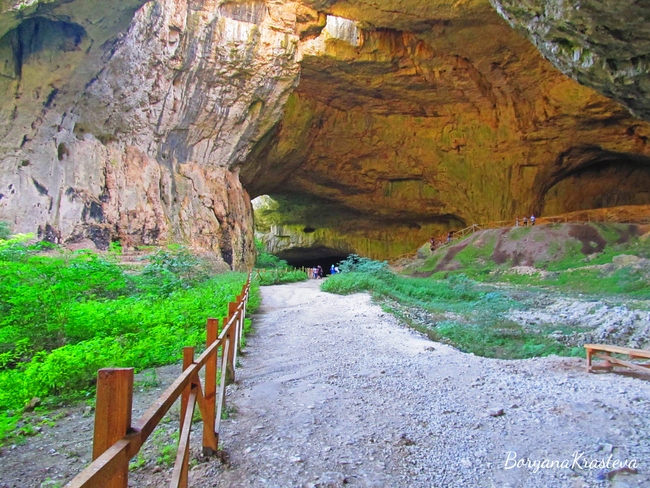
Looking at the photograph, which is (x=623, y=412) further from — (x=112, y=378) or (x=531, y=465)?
(x=112, y=378)

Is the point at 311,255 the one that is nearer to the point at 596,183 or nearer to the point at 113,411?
the point at 596,183

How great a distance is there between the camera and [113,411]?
1339 millimetres

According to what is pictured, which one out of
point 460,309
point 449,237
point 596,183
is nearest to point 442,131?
point 449,237

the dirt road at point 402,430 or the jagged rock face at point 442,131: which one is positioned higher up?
the jagged rock face at point 442,131

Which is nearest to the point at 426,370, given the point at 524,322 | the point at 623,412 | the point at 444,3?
the point at 623,412

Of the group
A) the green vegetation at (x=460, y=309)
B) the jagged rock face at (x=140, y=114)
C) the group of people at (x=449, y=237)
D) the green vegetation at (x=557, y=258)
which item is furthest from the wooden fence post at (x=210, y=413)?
the group of people at (x=449, y=237)

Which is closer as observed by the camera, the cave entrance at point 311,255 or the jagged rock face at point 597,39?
the jagged rock face at point 597,39

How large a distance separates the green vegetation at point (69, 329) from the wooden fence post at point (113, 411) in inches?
117

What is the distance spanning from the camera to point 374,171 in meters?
32.4

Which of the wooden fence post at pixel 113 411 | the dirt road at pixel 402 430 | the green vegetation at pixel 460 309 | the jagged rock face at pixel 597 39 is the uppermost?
the jagged rock face at pixel 597 39

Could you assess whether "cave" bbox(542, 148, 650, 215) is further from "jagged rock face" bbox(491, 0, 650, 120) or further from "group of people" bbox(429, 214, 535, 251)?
"jagged rock face" bbox(491, 0, 650, 120)

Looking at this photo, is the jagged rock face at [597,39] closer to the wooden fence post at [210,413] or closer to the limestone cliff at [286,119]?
the limestone cliff at [286,119]

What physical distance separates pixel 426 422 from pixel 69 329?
5.16 meters

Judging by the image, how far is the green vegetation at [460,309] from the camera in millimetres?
7777
